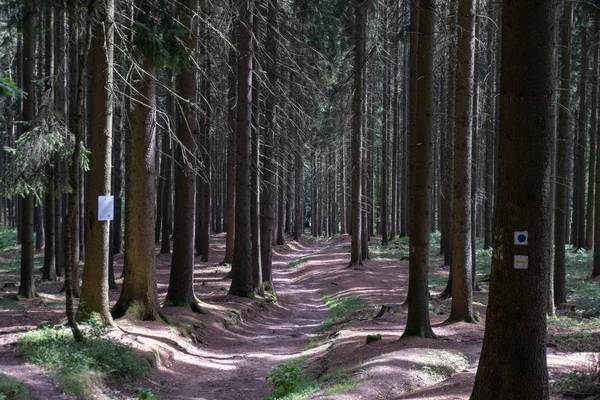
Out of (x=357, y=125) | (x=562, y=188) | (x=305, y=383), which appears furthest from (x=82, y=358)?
(x=357, y=125)

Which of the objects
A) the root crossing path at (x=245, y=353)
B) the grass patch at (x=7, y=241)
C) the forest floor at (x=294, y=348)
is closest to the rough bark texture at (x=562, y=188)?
the forest floor at (x=294, y=348)

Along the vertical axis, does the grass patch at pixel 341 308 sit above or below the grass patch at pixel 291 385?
below

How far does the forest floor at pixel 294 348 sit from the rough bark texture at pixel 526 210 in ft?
4.30

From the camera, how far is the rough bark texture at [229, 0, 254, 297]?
17141 millimetres

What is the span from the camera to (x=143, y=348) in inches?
392

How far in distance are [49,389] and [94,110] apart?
210 inches

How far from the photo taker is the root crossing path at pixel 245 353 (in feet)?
31.2

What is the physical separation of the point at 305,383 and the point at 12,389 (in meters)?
4.31

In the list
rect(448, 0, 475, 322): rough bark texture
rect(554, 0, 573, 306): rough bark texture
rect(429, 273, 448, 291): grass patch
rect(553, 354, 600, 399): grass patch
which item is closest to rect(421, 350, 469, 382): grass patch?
rect(553, 354, 600, 399): grass patch

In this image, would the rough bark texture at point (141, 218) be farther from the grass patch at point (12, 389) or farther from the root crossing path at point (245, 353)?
the grass patch at point (12, 389)

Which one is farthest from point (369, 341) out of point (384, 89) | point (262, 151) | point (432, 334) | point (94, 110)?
point (384, 89)

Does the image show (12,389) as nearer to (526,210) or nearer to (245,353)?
(526,210)

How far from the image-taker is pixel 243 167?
56.2 feet

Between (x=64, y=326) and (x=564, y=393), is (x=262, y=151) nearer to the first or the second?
(x=64, y=326)
